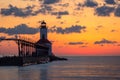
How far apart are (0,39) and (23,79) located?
75797 mm

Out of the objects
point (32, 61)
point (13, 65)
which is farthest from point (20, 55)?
point (32, 61)

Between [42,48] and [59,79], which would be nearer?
[59,79]

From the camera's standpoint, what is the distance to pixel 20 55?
141625 millimetres

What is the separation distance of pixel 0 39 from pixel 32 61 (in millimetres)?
16505

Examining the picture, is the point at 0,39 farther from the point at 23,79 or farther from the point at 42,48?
the point at 23,79

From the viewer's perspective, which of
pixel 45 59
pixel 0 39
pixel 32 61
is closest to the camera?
pixel 0 39

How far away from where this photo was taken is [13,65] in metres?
142

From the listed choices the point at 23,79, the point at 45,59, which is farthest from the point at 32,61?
the point at 23,79

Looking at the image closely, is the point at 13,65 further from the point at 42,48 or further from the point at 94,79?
the point at 94,79

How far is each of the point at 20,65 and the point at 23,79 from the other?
2541 inches

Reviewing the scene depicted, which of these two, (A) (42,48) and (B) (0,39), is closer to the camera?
(B) (0,39)

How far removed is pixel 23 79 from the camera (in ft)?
234

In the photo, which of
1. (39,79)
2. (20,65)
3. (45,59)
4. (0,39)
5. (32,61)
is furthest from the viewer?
(45,59)

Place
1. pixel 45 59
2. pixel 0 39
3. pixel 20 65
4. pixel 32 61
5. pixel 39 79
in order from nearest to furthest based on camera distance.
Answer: pixel 39 79 → pixel 20 65 → pixel 0 39 → pixel 32 61 → pixel 45 59
